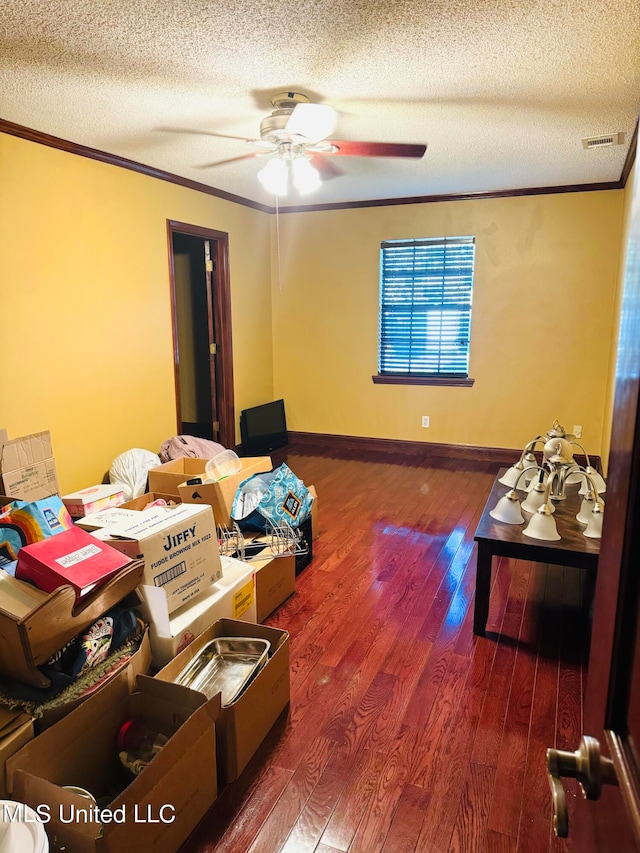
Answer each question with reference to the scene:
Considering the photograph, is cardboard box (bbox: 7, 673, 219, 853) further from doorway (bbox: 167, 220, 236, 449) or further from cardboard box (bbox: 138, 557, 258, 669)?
doorway (bbox: 167, 220, 236, 449)

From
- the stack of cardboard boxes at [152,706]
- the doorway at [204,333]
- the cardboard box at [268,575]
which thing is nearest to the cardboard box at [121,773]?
the stack of cardboard boxes at [152,706]

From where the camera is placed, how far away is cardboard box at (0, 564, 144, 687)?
1.45m

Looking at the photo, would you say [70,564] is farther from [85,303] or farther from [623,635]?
[85,303]

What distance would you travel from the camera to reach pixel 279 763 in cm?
180

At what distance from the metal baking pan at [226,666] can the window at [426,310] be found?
3922mm

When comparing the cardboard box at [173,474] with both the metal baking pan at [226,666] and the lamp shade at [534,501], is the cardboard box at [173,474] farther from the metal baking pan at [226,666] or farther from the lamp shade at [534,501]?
the lamp shade at [534,501]

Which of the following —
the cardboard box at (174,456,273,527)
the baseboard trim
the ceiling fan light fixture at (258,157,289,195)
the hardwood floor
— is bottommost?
the hardwood floor

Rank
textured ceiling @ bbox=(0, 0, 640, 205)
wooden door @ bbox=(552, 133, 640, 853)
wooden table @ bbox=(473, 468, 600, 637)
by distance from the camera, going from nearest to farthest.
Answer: wooden door @ bbox=(552, 133, 640, 853) < textured ceiling @ bbox=(0, 0, 640, 205) < wooden table @ bbox=(473, 468, 600, 637)

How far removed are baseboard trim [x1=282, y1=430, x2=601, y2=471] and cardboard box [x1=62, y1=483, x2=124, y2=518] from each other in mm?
2460

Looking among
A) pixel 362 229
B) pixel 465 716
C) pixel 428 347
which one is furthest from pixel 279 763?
pixel 362 229

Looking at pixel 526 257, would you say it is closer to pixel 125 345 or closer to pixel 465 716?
pixel 125 345

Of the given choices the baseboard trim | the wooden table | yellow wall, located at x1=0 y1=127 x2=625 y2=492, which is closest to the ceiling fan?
yellow wall, located at x1=0 y1=127 x2=625 y2=492

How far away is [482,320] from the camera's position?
16.9 ft

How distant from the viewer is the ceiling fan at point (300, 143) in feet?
8.34
